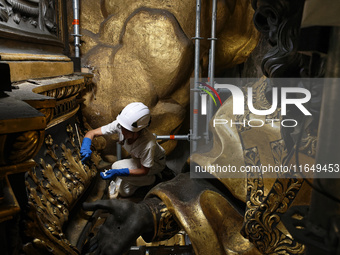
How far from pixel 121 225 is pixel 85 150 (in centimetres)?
72

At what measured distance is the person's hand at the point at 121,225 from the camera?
122 centimetres

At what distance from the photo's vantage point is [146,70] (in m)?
2.30

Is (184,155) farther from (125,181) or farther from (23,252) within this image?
(23,252)

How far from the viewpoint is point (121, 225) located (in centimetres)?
125

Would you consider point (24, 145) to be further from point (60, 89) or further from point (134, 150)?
point (134, 150)

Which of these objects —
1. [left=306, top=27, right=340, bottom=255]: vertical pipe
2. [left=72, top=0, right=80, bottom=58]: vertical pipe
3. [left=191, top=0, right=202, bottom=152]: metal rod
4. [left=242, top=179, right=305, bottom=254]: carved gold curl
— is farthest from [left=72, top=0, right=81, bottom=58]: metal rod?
[left=306, top=27, right=340, bottom=255]: vertical pipe

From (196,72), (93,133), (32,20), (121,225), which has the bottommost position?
(121,225)

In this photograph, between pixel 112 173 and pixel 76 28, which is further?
pixel 76 28

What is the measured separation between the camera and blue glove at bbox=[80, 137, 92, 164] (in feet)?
5.92

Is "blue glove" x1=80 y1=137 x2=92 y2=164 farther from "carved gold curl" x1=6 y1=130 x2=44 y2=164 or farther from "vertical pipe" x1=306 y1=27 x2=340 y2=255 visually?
"vertical pipe" x1=306 y1=27 x2=340 y2=255

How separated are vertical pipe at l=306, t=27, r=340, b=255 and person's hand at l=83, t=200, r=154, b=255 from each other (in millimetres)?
953

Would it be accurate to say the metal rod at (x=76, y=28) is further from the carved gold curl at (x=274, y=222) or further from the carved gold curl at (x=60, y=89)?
the carved gold curl at (x=274, y=222)

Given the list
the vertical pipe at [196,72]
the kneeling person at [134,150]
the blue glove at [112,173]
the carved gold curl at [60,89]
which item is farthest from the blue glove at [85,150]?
the vertical pipe at [196,72]

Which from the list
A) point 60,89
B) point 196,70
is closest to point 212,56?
point 196,70
